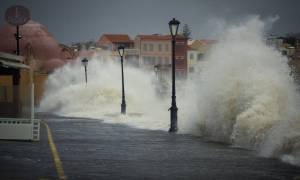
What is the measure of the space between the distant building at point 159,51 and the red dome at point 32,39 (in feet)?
174

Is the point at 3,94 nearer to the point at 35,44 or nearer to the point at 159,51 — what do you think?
the point at 35,44

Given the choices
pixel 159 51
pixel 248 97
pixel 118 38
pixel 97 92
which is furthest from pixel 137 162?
pixel 118 38

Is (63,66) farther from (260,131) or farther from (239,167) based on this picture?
(239,167)

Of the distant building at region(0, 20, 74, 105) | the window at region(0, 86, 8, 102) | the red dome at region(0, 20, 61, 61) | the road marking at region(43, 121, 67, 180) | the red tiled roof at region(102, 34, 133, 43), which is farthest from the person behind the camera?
the red tiled roof at region(102, 34, 133, 43)

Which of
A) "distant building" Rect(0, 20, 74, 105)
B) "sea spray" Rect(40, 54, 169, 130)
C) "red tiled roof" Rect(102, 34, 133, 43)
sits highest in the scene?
"red tiled roof" Rect(102, 34, 133, 43)

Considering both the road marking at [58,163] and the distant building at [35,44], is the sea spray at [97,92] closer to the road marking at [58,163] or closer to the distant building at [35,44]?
the distant building at [35,44]

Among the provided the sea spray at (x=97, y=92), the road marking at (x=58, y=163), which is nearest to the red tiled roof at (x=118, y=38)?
the sea spray at (x=97, y=92)

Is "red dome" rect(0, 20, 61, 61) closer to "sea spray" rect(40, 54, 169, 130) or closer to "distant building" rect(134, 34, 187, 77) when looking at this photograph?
"sea spray" rect(40, 54, 169, 130)

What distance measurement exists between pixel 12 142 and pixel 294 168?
8.45m

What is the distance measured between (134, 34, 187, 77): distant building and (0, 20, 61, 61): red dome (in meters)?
52.9

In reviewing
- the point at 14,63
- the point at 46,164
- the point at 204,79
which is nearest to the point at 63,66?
the point at 204,79

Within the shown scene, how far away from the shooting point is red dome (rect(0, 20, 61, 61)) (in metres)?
79.4

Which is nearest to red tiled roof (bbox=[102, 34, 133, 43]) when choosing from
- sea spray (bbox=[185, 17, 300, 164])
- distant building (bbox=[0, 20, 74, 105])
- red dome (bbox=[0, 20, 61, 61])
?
distant building (bbox=[0, 20, 74, 105])

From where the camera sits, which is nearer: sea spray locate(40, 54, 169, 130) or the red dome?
sea spray locate(40, 54, 169, 130)
